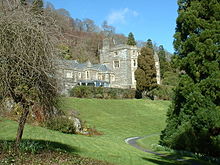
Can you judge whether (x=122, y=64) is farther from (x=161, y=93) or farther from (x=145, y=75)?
(x=161, y=93)

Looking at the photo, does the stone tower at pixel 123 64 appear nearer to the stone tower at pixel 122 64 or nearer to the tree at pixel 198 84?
the stone tower at pixel 122 64

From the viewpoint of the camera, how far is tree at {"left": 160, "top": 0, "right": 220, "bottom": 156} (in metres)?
12.2

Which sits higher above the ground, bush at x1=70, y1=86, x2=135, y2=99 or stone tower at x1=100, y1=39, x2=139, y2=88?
stone tower at x1=100, y1=39, x2=139, y2=88

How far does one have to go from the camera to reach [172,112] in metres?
14.9

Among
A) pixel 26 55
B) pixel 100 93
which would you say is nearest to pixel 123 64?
pixel 100 93

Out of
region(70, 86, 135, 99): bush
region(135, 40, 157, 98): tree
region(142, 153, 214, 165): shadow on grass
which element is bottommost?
region(142, 153, 214, 165): shadow on grass

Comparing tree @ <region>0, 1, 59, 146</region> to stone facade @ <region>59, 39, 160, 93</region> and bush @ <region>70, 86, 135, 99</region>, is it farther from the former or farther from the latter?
stone facade @ <region>59, 39, 160, 93</region>

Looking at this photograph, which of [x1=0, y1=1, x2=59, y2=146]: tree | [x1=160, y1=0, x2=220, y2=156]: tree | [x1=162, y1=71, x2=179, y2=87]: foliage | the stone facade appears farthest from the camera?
[x1=162, y1=71, x2=179, y2=87]: foliage

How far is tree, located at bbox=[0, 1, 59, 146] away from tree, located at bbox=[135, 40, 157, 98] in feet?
130

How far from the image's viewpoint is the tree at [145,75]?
46.4 m

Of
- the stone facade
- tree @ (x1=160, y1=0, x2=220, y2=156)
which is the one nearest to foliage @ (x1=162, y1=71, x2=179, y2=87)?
the stone facade

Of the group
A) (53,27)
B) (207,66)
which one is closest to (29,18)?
(53,27)

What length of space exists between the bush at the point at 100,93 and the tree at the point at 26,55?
29.8m

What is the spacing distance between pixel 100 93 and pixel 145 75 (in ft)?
36.3
